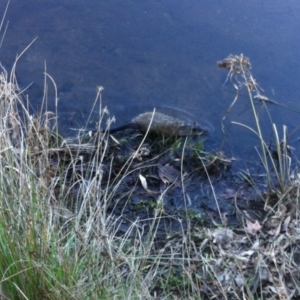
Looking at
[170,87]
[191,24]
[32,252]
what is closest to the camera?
[32,252]

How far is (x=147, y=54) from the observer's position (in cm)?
420

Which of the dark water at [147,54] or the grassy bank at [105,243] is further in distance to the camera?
the dark water at [147,54]

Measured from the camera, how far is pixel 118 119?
12.3 feet

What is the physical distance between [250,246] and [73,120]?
133cm

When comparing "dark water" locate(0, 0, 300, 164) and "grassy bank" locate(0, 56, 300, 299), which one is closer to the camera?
"grassy bank" locate(0, 56, 300, 299)

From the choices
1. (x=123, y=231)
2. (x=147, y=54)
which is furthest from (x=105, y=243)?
(x=147, y=54)

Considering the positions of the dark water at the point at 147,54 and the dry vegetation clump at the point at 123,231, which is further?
the dark water at the point at 147,54

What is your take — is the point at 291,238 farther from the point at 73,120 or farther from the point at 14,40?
the point at 14,40

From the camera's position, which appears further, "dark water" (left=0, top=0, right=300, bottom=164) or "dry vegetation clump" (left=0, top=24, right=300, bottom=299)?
"dark water" (left=0, top=0, right=300, bottom=164)

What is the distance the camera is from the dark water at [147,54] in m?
3.85

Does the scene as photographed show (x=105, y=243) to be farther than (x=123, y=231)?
No

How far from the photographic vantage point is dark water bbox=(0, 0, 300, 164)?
3.85 m

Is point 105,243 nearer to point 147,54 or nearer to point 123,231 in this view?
point 123,231

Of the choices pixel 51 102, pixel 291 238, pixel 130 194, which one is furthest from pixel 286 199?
pixel 51 102
